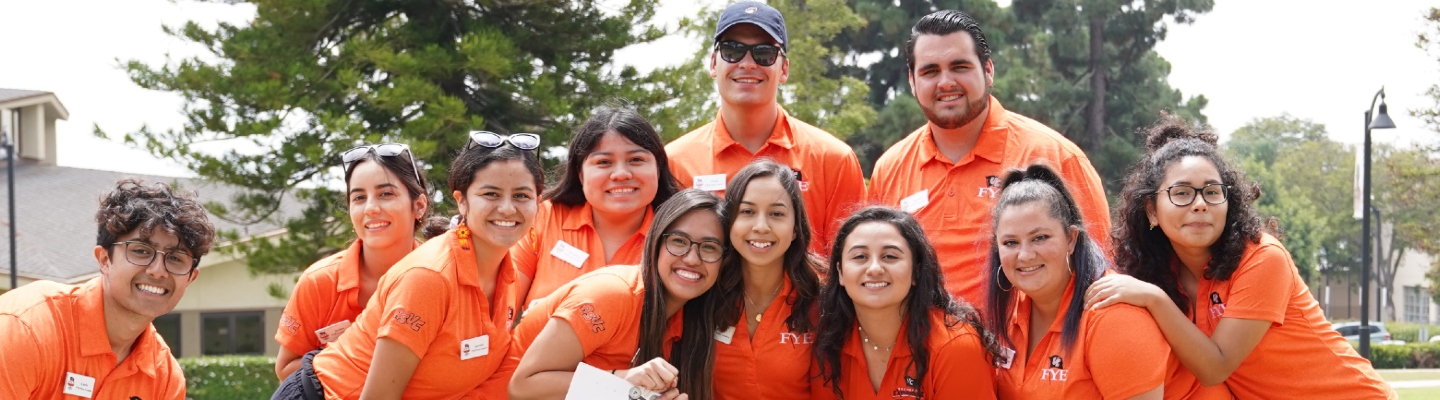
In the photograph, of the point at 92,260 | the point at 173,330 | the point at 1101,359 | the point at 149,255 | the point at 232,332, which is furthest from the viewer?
the point at 92,260

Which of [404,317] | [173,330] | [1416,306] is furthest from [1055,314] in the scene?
Result: [1416,306]

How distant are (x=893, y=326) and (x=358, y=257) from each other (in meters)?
2.74

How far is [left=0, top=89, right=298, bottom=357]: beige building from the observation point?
2203cm

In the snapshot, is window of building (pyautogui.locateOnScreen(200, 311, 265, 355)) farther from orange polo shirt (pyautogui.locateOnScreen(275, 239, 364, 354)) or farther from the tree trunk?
the tree trunk

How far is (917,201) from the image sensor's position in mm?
5809

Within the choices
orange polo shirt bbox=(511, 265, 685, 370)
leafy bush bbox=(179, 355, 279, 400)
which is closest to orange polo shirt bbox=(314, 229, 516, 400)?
orange polo shirt bbox=(511, 265, 685, 370)

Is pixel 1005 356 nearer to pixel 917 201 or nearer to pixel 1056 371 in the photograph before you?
pixel 1056 371

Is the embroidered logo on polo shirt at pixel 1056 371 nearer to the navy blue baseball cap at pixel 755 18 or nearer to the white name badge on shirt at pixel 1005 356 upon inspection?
the white name badge on shirt at pixel 1005 356

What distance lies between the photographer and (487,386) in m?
4.98

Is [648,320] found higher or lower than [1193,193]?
lower

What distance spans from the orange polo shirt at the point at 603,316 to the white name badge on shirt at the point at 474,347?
22cm

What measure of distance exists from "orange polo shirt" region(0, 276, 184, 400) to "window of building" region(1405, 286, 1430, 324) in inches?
2769

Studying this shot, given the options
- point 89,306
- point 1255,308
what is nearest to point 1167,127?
point 1255,308

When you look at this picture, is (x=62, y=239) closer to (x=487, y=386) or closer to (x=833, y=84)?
(x=833, y=84)
